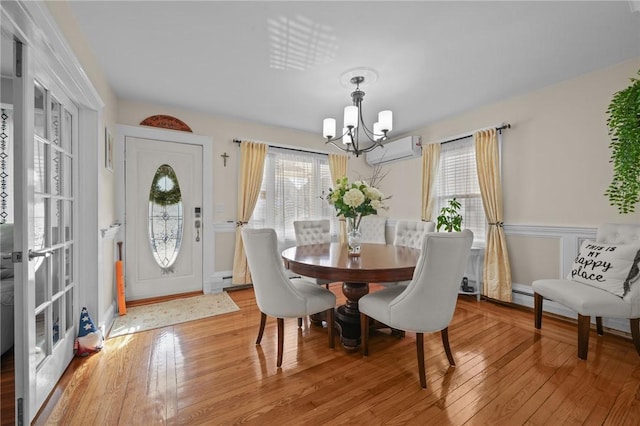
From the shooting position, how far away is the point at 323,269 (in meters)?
1.85

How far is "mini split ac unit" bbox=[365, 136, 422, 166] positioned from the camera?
413cm

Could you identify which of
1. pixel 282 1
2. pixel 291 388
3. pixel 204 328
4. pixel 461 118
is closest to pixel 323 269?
pixel 291 388

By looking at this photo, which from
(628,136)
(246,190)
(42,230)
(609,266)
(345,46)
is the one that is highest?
(345,46)

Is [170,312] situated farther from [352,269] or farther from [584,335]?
[584,335]

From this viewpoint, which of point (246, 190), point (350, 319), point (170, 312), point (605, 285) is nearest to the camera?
point (605, 285)

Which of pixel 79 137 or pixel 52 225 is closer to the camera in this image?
pixel 52 225

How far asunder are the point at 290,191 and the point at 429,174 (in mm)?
2134

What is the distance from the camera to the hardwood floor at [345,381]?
145cm

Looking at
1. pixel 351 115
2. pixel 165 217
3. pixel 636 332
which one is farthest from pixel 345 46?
pixel 636 332

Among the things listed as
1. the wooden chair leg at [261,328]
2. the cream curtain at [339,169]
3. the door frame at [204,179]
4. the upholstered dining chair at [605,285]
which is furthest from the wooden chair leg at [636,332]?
the door frame at [204,179]

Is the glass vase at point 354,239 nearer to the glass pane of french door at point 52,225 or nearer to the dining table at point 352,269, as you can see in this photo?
the dining table at point 352,269

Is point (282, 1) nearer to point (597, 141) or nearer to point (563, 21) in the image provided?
point (563, 21)

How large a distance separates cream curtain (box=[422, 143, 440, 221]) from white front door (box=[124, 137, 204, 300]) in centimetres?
320

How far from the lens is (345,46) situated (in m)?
2.11
